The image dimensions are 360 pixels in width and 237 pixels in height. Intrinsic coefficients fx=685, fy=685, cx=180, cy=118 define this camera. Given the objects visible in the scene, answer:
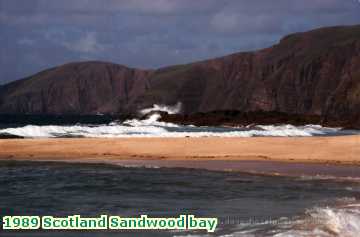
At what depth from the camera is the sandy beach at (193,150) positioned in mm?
27641

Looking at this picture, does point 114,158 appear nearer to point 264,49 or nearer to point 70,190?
point 70,190

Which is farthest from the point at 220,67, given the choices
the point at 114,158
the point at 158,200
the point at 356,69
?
the point at 158,200

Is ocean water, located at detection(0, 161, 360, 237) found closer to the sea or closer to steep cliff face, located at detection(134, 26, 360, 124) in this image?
the sea

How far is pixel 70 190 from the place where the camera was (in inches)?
682

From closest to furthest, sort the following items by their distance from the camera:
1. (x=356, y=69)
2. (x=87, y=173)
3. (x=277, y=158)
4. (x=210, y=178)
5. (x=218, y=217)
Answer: (x=218, y=217)
(x=210, y=178)
(x=87, y=173)
(x=277, y=158)
(x=356, y=69)

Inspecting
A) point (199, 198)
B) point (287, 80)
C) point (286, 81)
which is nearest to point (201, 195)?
point (199, 198)

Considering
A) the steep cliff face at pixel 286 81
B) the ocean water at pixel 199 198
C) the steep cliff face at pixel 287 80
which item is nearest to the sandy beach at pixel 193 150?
the ocean water at pixel 199 198

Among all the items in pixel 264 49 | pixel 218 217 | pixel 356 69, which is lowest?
pixel 218 217

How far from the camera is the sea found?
11.7 meters

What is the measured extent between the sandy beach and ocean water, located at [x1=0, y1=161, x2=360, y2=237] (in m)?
5.52

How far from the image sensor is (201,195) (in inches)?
642

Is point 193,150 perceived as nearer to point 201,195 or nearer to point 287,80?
point 201,195

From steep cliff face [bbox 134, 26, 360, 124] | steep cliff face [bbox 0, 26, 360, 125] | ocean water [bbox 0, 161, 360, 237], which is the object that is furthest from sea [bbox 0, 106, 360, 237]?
steep cliff face [bbox 134, 26, 360, 124]

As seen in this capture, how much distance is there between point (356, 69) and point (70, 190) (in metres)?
116
